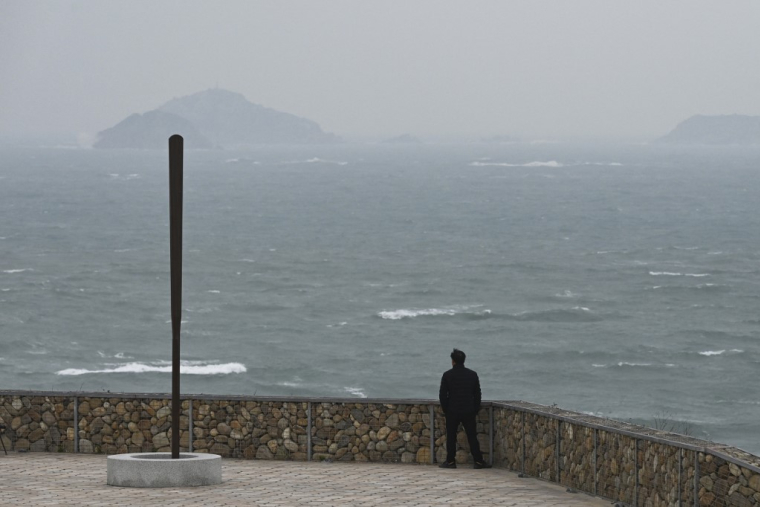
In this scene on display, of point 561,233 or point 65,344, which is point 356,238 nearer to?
point 561,233

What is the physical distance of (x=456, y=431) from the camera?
1503 cm

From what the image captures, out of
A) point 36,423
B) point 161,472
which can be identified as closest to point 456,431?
point 161,472

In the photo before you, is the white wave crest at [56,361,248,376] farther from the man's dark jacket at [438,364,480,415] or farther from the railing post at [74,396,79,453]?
the man's dark jacket at [438,364,480,415]

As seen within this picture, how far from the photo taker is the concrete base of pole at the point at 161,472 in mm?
13375

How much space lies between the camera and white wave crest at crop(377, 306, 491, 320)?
3356 inches

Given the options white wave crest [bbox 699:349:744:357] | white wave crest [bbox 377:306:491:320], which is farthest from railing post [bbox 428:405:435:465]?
white wave crest [bbox 377:306:491:320]

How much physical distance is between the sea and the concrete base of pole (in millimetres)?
39274

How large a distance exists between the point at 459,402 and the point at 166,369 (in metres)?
55.9

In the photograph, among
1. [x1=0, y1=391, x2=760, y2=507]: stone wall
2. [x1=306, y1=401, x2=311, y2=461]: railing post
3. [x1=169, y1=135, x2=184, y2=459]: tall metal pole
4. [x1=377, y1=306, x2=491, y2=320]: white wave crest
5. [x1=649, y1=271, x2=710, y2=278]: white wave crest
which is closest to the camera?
[x1=169, y1=135, x2=184, y2=459]: tall metal pole

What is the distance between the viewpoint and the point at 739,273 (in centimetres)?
10238

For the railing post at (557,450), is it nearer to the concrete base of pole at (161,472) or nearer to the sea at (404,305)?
the concrete base of pole at (161,472)

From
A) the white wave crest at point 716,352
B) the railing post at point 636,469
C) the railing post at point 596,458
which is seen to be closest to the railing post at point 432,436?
the railing post at point 596,458

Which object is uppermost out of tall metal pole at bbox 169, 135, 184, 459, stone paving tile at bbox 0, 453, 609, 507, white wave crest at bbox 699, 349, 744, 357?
tall metal pole at bbox 169, 135, 184, 459

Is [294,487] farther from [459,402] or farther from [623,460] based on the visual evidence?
[623,460]
